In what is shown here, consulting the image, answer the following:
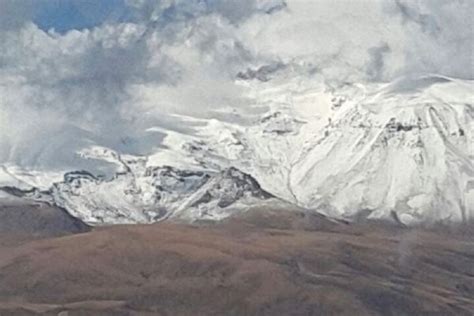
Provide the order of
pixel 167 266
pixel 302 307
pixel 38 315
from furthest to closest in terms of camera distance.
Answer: pixel 167 266, pixel 302 307, pixel 38 315

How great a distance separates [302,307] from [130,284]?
1193 inches

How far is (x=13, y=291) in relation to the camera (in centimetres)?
18075

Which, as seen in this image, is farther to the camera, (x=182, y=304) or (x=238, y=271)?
(x=238, y=271)

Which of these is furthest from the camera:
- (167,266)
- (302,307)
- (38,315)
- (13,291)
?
(167,266)

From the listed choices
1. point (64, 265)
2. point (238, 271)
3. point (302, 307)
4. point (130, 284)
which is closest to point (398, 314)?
point (302, 307)

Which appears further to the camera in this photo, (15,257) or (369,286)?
(15,257)

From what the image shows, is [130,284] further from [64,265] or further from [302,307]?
[302,307]

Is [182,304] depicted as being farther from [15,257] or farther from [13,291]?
[15,257]

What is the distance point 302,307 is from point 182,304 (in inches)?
711

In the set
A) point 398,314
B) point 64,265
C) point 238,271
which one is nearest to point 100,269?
point 64,265

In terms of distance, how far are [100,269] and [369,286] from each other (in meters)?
44.9

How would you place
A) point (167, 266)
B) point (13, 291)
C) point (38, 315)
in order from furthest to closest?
1. point (167, 266)
2. point (13, 291)
3. point (38, 315)

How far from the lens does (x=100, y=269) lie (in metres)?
191

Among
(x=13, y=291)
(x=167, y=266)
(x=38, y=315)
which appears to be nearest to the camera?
(x=38, y=315)
